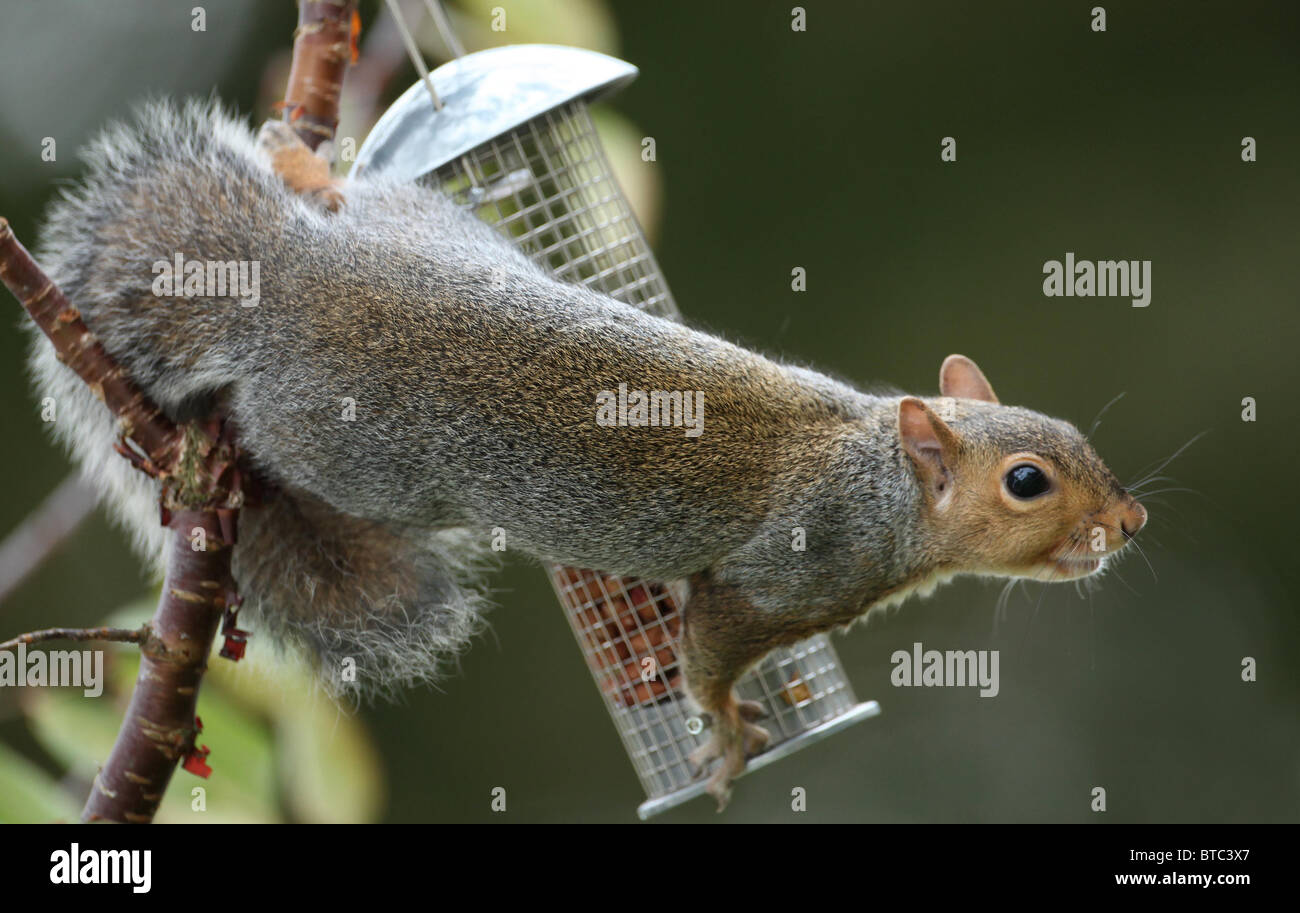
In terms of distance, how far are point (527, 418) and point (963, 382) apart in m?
1.26

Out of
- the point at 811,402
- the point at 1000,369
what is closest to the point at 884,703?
the point at 1000,369

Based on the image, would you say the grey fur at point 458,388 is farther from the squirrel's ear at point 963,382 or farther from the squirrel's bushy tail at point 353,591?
the squirrel's ear at point 963,382

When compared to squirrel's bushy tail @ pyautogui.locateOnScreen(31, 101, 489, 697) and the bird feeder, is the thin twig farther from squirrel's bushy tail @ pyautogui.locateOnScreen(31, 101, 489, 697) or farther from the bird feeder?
the bird feeder

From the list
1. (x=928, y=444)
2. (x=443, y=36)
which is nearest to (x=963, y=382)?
(x=928, y=444)

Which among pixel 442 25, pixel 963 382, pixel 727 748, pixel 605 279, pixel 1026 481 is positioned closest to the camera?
pixel 442 25

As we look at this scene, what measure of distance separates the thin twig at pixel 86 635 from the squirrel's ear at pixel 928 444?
1806 millimetres

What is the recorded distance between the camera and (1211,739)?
7.09 meters

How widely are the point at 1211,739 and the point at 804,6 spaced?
4464 mm

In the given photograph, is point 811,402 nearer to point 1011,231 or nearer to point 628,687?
point 628,687

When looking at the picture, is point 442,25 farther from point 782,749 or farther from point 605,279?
point 782,749

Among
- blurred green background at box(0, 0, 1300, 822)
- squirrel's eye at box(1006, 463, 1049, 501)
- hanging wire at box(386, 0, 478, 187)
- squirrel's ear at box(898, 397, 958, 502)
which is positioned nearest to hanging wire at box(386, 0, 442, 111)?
hanging wire at box(386, 0, 478, 187)

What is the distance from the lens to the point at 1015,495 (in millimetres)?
3109

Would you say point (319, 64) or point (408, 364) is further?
point (319, 64)

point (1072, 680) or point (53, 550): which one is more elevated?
point (53, 550)
